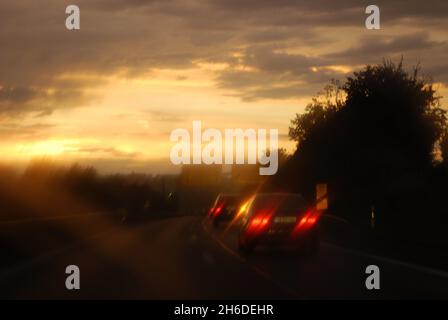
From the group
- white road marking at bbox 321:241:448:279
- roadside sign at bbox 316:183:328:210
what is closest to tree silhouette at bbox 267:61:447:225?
roadside sign at bbox 316:183:328:210

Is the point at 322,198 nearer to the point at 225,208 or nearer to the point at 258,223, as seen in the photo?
the point at 258,223

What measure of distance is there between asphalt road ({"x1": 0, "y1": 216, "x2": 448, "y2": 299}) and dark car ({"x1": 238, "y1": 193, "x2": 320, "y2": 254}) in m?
0.46

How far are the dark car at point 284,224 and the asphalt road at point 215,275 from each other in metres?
0.46

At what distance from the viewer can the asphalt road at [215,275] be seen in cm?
1374

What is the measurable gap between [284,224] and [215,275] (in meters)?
5.21

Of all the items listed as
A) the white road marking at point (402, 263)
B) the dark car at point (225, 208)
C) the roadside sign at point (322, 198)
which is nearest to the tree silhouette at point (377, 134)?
the dark car at point (225, 208)

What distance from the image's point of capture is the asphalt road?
13.7m

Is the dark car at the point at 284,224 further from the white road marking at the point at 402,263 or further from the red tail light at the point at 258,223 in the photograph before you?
the white road marking at the point at 402,263

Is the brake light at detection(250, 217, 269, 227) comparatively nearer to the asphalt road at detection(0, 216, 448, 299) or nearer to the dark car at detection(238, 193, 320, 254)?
the dark car at detection(238, 193, 320, 254)

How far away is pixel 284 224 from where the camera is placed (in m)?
21.9

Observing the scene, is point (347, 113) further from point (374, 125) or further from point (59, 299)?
point (59, 299)

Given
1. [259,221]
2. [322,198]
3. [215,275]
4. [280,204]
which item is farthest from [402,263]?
[322,198]
